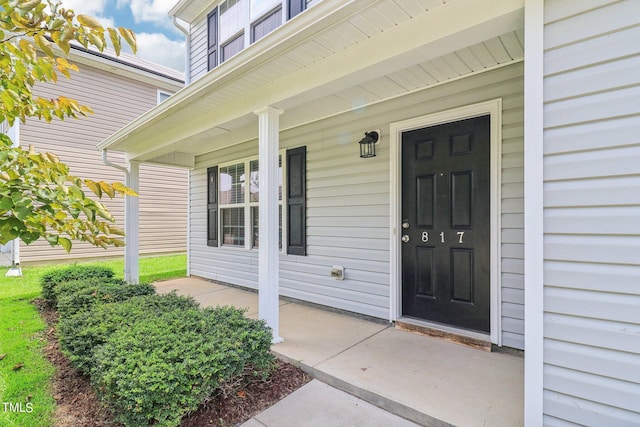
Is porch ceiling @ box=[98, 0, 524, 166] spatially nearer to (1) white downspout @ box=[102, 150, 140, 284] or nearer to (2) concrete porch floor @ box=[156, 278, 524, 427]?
(1) white downspout @ box=[102, 150, 140, 284]

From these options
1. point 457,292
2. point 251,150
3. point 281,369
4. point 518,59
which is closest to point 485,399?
point 457,292

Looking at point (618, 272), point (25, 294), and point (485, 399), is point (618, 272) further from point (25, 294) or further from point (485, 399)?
point (25, 294)

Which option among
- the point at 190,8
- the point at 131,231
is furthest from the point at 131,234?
the point at 190,8

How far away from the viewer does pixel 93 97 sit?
27.1ft

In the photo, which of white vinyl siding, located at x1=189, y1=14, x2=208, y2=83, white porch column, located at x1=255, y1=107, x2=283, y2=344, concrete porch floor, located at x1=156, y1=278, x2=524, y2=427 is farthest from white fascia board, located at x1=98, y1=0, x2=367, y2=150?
white vinyl siding, located at x1=189, y1=14, x2=208, y2=83

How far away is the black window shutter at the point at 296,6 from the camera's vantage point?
4242 mm

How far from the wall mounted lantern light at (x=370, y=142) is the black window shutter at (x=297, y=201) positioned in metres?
1.00

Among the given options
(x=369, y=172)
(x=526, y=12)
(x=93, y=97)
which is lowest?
(x=369, y=172)

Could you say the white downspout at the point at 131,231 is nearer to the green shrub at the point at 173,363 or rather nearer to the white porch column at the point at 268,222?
the green shrub at the point at 173,363

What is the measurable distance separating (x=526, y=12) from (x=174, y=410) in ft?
9.34

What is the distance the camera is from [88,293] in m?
3.55

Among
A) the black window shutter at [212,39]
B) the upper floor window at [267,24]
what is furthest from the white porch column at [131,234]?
the upper floor window at [267,24]

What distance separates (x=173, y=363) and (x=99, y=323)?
45.3 inches

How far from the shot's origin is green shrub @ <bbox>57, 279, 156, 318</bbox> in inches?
132
